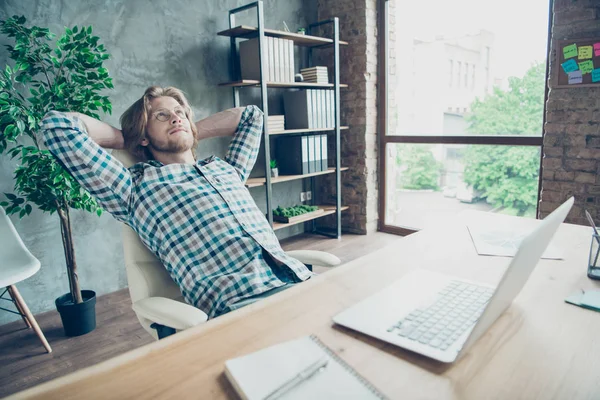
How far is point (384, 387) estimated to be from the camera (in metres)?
0.67

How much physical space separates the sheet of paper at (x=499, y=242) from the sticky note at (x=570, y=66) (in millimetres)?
1882

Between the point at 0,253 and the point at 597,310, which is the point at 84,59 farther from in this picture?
the point at 597,310

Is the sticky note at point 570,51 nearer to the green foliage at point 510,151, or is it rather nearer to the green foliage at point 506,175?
the green foliage at point 510,151

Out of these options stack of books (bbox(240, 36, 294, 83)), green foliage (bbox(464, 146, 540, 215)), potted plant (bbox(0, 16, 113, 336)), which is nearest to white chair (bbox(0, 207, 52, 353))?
potted plant (bbox(0, 16, 113, 336))

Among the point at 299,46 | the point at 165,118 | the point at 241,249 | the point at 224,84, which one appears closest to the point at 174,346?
the point at 241,249

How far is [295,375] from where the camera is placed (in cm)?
68

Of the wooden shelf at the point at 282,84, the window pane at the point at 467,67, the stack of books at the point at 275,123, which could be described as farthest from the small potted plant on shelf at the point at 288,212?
the window pane at the point at 467,67

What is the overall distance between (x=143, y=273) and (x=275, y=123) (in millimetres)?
2223

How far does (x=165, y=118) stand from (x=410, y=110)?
9.30 ft

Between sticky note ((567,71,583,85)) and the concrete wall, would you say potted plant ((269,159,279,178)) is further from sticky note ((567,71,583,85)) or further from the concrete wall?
sticky note ((567,71,583,85))

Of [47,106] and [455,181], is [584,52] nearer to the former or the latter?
[455,181]

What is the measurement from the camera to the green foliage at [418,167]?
3.86m

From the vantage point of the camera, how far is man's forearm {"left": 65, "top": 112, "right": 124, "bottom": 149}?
1523mm

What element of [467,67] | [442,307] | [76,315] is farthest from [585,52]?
[76,315]
